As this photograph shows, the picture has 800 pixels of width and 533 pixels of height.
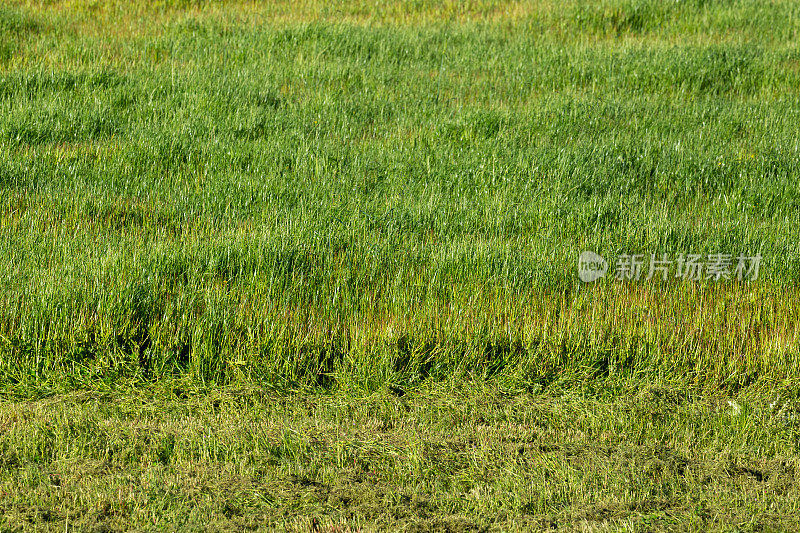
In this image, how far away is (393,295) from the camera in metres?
4.86

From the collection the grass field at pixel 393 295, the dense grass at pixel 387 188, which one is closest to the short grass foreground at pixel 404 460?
the grass field at pixel 393 295

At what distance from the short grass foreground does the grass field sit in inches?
0.6

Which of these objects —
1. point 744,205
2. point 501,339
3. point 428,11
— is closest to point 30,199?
point 501,339

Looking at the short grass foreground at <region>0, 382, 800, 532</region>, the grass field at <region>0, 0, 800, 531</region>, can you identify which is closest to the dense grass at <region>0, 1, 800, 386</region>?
the grass field at <region>0, 0, 800, 531</region>

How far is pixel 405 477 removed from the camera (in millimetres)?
3529

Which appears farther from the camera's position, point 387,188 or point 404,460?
point 387,188

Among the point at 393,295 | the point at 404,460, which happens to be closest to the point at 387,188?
the point at 393,295

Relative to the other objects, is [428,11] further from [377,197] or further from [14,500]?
[14,500]

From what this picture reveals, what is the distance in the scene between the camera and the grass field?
3.48 metres

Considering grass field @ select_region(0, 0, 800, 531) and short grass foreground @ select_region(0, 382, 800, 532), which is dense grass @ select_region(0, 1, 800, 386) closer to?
grass field @ select_region(0, 0, 800, 531)

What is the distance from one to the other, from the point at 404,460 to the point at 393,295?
1393 millimetres

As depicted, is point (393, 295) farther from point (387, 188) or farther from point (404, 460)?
point (387, 188)

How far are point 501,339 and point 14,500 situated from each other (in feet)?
8.14

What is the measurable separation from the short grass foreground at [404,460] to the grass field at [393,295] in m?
0.01
